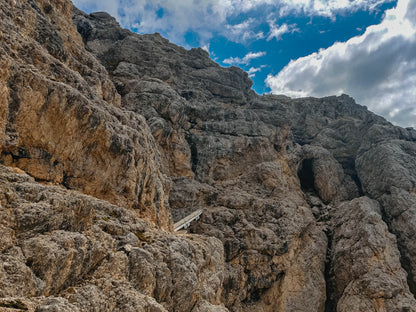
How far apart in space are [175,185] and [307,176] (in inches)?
1526

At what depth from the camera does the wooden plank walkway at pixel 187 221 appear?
118ft

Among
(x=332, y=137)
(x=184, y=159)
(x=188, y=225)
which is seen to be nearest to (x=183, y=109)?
(x=184, y=159)

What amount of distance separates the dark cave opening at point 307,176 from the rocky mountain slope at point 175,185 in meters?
0.27

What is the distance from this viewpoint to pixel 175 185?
46156 millimetres

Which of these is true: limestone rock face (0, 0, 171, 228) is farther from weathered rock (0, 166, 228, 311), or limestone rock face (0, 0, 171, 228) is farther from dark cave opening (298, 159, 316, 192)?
dark cave opening (298, 159, 316, 192)

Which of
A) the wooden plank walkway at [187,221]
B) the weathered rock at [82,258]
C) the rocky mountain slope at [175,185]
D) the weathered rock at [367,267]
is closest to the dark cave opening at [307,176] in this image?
the rocky mountain slope at [175,185]

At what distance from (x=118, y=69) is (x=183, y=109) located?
16256mm

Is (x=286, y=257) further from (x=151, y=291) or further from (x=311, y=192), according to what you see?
(x=151, y=291)

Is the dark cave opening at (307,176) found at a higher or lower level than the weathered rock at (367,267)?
higher

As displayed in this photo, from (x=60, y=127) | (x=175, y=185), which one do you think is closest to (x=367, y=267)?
(x=175, y=185)

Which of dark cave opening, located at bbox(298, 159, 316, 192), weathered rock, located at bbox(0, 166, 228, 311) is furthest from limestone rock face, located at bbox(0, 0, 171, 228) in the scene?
dark cave opening, located at bbox(298, 159, 316, 192)

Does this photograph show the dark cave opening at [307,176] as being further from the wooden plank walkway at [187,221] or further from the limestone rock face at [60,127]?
the limestone rock face at [60,127]

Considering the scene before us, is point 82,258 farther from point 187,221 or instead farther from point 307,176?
point 307,176

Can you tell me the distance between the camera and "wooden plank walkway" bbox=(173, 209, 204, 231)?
36088 millimetres
